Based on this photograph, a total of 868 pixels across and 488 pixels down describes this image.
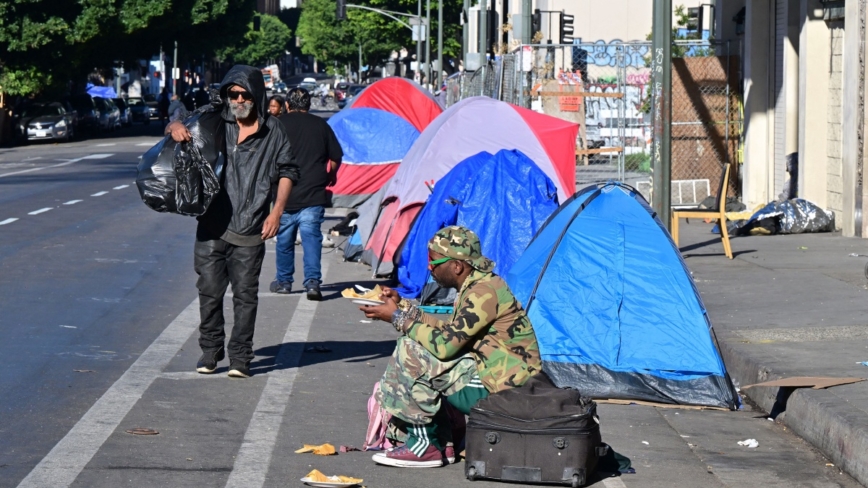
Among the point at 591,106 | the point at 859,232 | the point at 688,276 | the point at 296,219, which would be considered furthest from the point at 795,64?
the point at 688,276

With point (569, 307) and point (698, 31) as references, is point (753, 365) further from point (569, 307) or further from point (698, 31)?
point (698, 31)

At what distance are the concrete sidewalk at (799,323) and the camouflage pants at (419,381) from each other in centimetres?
207

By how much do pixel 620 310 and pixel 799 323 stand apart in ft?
7.49

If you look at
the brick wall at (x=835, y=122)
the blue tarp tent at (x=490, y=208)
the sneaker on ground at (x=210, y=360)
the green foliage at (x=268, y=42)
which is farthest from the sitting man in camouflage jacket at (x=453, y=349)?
the green foliage at (x=268, y=42)

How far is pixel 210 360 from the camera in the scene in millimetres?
8195

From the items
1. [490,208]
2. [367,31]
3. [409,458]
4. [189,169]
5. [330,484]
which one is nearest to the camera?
[330,484]

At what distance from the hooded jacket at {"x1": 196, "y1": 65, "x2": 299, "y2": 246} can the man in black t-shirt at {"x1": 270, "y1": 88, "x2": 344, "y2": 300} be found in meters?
3.21

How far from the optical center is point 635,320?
8.32 meters

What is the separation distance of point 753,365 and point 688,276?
2.47ft

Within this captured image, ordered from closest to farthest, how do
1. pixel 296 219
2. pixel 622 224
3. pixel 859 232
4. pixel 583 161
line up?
1. pixel 622 224
2. pixel 296 219
3. pixel 859 232
4. pixel 583 161

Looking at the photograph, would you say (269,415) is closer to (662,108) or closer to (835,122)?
(662,108)

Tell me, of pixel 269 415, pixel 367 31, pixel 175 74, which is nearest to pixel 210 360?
pixel 269 415

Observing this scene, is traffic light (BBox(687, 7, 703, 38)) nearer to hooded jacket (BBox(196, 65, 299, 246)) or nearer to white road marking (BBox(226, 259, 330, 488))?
white road marking (BBox(226, 259, 330, 488))

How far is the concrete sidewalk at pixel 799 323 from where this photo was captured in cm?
696
